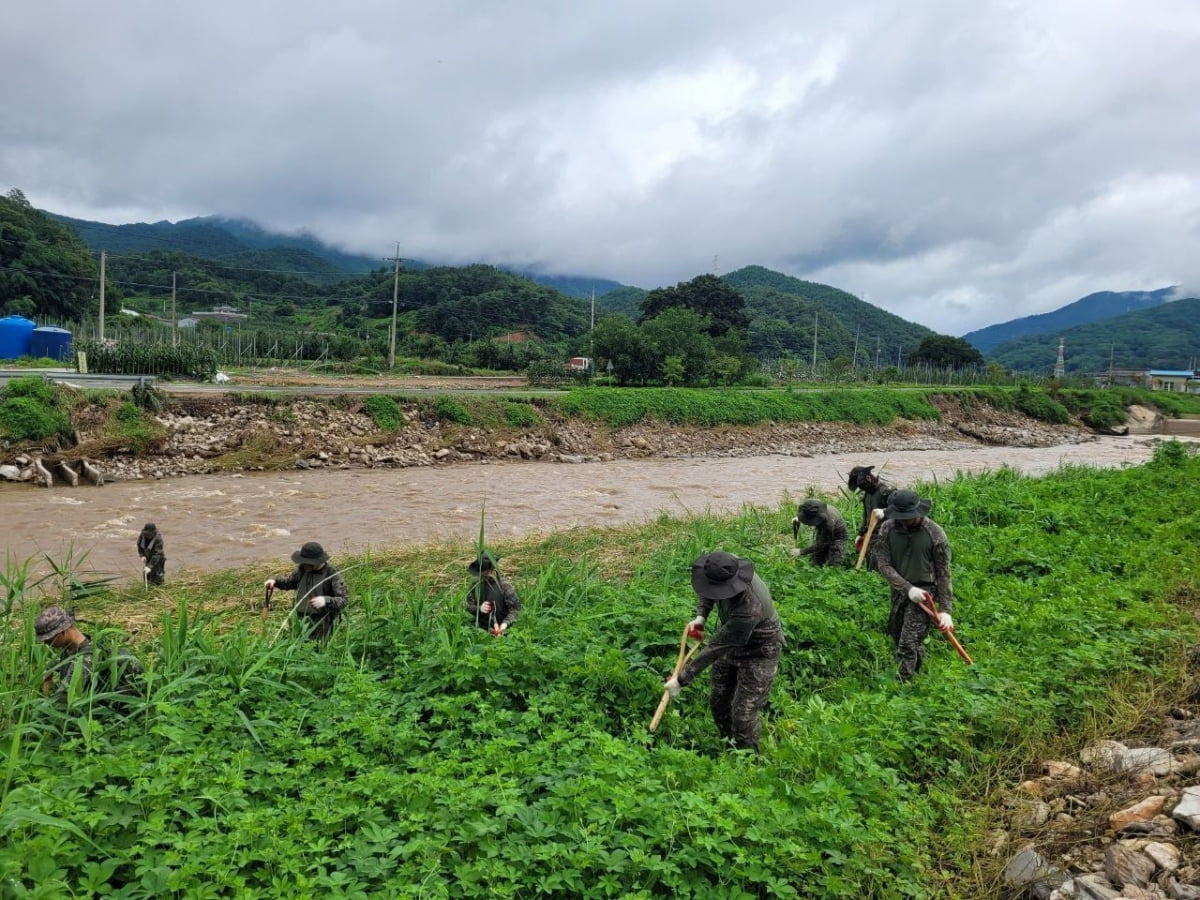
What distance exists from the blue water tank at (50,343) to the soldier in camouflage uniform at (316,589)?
2901 centimetres

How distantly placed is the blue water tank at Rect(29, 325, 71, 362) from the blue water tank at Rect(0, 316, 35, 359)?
0.61 feet

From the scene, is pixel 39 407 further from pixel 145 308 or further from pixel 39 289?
pixel 145 308

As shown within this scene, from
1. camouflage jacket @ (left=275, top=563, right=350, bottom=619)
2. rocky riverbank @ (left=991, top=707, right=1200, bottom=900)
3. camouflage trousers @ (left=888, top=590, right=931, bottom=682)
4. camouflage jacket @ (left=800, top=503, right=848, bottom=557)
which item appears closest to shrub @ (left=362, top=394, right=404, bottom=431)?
camouflage jacket @ (left=275, top=563, right=350, bottom=619)

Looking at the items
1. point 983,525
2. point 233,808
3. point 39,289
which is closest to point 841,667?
point 233,808

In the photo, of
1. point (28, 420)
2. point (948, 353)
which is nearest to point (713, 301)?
point (948, 353)

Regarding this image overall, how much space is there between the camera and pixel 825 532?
28.2 feet

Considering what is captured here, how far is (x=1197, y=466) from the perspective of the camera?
48.8ft

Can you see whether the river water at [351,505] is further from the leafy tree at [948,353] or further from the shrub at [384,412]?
the leafy tree at [948,353]

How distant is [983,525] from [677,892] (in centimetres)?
974

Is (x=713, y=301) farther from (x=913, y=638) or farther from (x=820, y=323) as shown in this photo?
(x=913, y=638)

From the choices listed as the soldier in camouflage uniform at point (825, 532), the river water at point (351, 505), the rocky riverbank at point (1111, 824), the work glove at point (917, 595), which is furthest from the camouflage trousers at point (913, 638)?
the river water at point (351, 505)

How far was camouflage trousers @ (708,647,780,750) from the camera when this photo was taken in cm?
480

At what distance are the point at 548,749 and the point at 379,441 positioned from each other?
18.5m

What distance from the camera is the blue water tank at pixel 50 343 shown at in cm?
2895
